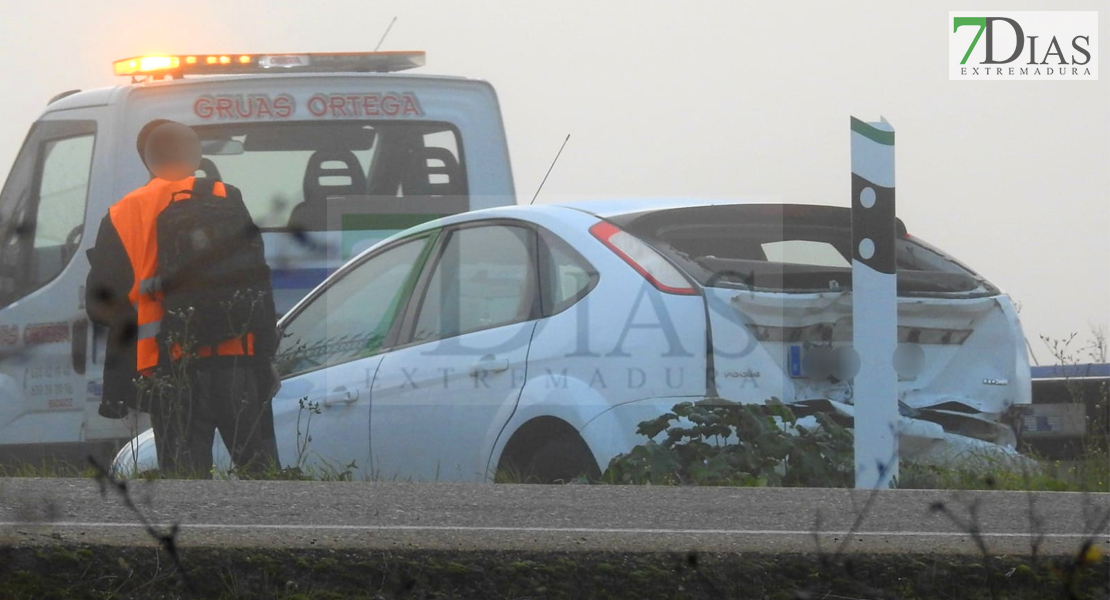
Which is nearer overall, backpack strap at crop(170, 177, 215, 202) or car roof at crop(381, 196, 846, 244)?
A: car roof at crop(381, 196, 846, 244)

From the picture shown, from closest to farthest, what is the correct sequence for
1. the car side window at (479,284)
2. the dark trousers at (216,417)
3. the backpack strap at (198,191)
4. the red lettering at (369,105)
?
1. the car side window at (479,284)
2. the dark trousers at (216,417)
3. the backpack strap at (198,191)
4. the red lettering at (369,105)

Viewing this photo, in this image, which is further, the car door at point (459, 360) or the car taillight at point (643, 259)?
the car door at point (459, 360)

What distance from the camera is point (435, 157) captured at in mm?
8312

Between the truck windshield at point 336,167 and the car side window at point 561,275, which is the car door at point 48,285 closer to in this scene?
the truck windshield at point 336,167

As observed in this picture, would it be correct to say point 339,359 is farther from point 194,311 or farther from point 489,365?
point 489,365

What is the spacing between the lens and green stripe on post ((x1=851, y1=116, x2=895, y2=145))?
544 centimetres

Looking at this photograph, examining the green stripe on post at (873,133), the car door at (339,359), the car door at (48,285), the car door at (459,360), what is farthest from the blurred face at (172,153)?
the green stripe on post at (873,133)

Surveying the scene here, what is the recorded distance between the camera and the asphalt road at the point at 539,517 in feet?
10.5

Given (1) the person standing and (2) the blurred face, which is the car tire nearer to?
(1) the person standing

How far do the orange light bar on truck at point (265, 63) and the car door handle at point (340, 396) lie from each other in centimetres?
247

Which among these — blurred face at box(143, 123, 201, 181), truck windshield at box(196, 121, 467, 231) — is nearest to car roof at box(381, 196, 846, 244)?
blurred face at box(143, 123, 201, 181)

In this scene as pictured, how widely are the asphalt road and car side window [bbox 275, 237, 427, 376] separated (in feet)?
5.95

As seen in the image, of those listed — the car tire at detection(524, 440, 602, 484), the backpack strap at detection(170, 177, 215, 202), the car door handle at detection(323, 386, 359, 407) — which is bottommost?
the car tire at detection(524, 440, 602, 484)

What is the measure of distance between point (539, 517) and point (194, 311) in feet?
9.49
